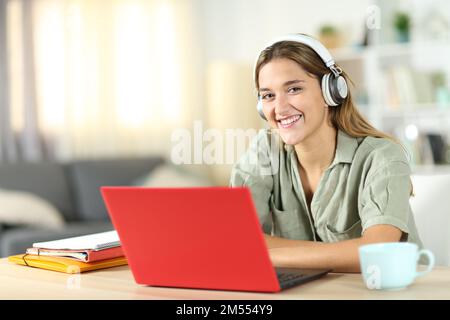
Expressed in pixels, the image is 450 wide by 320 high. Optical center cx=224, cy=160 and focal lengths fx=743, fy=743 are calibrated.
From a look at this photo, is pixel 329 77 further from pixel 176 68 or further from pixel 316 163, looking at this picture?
pixel 176 68

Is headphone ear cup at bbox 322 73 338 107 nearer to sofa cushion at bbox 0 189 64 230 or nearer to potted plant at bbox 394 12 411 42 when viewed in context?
sofa cushion at bbox 0 189 64 230

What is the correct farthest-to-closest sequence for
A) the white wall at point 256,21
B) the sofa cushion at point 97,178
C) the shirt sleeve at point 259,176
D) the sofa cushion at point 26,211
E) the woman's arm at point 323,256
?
the white wall at point 256,21 < the sofa cushion at point 97,178 < the sofa cushion at point 26,211 < the shirt sleeve at point 259,176 < the woman's arm at point 323,256

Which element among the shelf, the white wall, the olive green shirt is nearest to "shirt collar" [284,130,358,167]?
the olive green shirt

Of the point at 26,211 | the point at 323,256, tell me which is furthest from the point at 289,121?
the point at 26,211

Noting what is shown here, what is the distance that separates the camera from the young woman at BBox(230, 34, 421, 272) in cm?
154

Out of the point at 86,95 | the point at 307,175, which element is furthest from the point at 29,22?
the point at 307,175

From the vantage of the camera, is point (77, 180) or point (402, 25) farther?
point (77, 180)

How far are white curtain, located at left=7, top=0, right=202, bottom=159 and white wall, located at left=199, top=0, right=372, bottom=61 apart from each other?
0.63 ft

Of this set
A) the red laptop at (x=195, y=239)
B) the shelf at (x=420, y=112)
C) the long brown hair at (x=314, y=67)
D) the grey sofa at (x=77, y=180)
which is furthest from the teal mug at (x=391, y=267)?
the shelf at (x=420, y=112)

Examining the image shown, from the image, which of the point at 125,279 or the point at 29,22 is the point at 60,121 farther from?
the point at 125,279

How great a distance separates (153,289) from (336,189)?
581 millimetres

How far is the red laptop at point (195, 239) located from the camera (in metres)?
1.12

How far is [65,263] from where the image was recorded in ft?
4.80

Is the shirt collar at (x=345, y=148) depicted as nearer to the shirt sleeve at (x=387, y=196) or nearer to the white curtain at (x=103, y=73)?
the shirt sleeve at (x=387, y=196)
